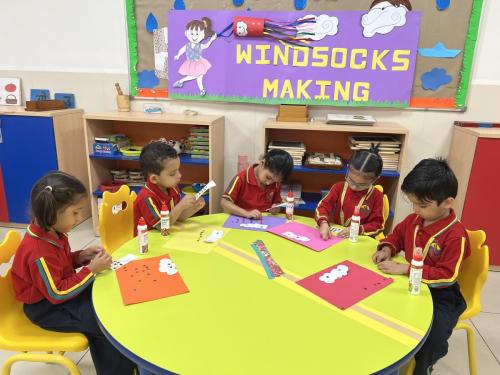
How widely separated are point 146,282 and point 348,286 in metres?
0.69

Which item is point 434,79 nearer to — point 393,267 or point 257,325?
point 393,267

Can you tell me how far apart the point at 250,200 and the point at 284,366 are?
1440 millimetres

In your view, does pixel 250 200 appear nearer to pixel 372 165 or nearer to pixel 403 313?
pixel 372 165

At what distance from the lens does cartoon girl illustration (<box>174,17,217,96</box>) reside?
300 cm

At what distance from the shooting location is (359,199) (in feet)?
6.73

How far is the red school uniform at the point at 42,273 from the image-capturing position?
1.23 meters

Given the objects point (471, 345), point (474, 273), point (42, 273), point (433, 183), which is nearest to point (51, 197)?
point (42, 273)

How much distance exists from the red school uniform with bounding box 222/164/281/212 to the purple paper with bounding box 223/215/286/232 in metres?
0.32

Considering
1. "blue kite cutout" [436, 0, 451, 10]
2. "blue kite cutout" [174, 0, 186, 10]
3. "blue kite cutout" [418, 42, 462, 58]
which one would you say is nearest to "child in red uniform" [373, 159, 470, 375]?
"blue kite cutout" [418, 42, 462, 58]

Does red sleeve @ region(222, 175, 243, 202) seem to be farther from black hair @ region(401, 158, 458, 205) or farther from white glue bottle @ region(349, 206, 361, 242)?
black hair @ region(401, 158, 458, 205)

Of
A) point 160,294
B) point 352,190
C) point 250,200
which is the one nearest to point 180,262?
point 160,294

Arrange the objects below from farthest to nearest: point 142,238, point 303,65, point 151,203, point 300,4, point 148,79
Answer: point 148,79
point 303,65
point 300,4
point 151,203
point 142,238

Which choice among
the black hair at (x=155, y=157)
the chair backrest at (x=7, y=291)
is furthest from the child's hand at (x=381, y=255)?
the chair backrest at (x=7, y=291)

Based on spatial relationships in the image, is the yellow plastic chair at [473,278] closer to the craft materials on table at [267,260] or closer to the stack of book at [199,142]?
the craft materials on table at [267,260]
